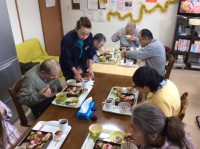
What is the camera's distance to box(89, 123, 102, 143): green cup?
1353 mm

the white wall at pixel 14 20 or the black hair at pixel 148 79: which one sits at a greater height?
the white wall at pixel 14 20

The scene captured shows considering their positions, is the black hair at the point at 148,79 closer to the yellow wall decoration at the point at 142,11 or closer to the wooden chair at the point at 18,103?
the wooden chair at the point at 18,103

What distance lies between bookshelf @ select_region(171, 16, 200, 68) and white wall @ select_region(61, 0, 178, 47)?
252mm

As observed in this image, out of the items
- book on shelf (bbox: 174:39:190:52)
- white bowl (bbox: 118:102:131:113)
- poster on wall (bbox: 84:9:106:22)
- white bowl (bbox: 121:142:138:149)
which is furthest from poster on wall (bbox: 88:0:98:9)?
white bowl (bbox: 121:142:138:149)

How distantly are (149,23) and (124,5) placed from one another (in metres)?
0.70

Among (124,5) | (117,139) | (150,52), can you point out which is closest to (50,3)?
(124,5)

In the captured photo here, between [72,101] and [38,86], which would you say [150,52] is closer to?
[72,101]

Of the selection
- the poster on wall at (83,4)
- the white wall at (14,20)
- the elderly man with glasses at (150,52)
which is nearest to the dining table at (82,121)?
the elderly man with glasses at (150,52)

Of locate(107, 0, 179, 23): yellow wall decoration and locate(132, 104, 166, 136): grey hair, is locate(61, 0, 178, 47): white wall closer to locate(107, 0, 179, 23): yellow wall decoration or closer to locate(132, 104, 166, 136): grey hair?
locate(107, 0, 179, 23): yellow wall decoration

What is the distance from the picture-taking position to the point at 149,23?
14.9ft

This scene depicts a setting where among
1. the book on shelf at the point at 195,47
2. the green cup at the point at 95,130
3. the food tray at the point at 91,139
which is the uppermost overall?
the green cup at the point at 95,130

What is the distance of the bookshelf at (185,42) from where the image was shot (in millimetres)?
4168

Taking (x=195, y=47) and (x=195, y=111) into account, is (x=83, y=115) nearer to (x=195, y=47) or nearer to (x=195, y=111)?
(x=195, y=111)

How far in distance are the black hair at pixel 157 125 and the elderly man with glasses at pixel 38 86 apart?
1080 mm
